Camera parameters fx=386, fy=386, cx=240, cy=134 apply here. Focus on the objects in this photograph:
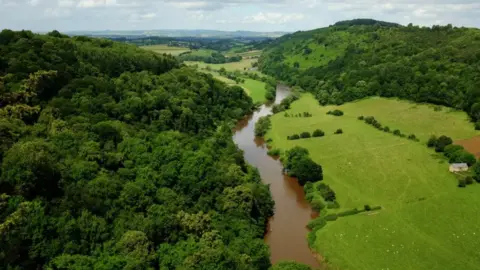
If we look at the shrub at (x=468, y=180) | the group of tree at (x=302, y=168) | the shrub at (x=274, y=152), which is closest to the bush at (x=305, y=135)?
the shrub at (x=274, y=152)

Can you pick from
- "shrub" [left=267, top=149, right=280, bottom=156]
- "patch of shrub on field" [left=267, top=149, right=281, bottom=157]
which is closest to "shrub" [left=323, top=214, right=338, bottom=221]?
"patch of shrub on field" [left=267, top=149, right=281, bottom=157]

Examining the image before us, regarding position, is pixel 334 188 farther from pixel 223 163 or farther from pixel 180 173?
pixel 180 173

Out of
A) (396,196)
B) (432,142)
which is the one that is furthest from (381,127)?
(396,196)

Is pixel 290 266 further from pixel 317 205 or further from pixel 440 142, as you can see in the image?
pixel 440 142

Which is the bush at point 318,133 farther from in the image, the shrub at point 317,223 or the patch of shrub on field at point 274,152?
the shrub at point 317,223

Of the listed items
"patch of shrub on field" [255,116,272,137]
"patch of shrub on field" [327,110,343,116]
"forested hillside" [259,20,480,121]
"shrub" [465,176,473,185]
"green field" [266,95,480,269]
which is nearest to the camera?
"green field" [266,95,480,269]

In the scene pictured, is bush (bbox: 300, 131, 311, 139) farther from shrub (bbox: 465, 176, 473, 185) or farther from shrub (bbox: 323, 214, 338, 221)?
shrub (bbox: 323, 214, 338, 221)

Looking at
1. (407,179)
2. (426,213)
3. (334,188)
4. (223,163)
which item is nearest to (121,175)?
(223,163)
